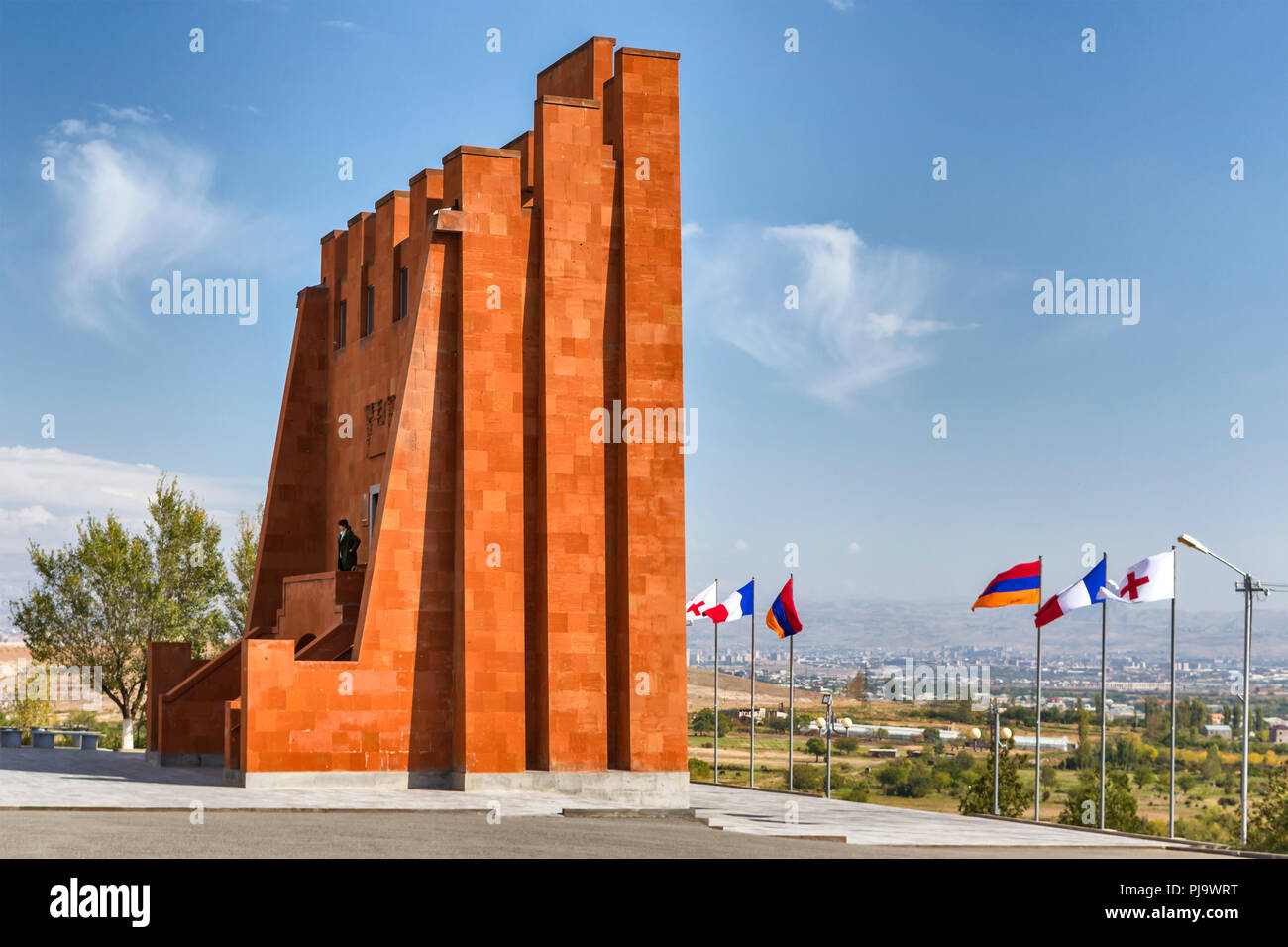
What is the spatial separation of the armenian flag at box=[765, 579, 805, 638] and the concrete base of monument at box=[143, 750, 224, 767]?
1431 centimetres

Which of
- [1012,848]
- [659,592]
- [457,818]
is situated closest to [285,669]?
[457,818]

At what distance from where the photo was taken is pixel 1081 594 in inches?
1316

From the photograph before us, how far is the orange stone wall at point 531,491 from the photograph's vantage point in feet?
80.4

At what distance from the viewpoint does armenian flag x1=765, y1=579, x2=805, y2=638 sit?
37.3 meters

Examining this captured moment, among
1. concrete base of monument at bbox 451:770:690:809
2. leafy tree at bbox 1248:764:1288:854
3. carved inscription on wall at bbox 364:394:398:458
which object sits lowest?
leafy tree at bbox 1248:764:1288:854

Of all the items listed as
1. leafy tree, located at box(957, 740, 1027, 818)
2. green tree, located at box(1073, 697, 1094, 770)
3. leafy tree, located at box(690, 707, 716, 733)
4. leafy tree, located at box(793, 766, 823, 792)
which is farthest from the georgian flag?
leafy tree, located at box(690, 707, 716, 733)

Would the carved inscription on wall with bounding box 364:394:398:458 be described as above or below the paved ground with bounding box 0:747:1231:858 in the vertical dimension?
above

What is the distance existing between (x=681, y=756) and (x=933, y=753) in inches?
3878

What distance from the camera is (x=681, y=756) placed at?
25828mm

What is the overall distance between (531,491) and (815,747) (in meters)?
106

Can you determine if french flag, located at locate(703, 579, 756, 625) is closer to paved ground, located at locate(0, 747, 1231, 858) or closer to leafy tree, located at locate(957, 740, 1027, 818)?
paved ground, located at locate(0, 747, 1231, 858)

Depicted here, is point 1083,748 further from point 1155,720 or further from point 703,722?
point 703,722

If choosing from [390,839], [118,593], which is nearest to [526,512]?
[390,839]

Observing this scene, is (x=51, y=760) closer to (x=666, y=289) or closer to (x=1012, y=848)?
(x=666, y=289)
